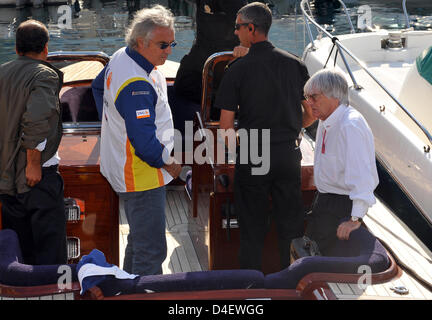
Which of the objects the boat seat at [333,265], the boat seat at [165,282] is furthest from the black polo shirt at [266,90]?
the boat seat at [165,282]

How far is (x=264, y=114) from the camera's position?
116 inches

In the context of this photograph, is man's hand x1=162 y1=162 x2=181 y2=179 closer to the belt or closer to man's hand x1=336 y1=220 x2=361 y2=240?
the belt

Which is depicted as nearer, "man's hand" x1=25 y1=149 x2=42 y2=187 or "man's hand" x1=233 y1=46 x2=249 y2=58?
"man's hand" x1=25 y1=149 x2=42 y2=187

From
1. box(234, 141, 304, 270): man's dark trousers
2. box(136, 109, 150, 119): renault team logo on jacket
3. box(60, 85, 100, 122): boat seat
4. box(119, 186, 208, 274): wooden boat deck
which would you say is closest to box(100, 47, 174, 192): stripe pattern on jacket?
box(136, 109, 150, 119): renault team logo on jacket

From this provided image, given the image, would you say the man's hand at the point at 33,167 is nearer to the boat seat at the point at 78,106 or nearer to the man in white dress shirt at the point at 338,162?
the man in white dress shirt at the point at 338,162

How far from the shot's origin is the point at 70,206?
10.7 feet

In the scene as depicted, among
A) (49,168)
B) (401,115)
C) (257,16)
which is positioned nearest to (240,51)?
(257,16)

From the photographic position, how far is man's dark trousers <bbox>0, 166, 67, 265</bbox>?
2.82m

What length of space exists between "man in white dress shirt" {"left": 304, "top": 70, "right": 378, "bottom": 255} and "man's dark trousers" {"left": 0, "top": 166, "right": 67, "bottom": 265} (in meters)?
1.17

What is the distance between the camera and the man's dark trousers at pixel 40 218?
2822 mm

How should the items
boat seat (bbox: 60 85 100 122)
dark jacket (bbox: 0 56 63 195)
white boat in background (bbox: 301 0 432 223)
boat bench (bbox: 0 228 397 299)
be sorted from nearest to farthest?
boat bench (bbox: 0 228 397 299) < dark jacket (bbox: 0 56 63 195) < white boat in background (bbox: 301 0 432 223) < boat seat (bbox: 60 85 100 122)

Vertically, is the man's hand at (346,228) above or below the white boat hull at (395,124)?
above
